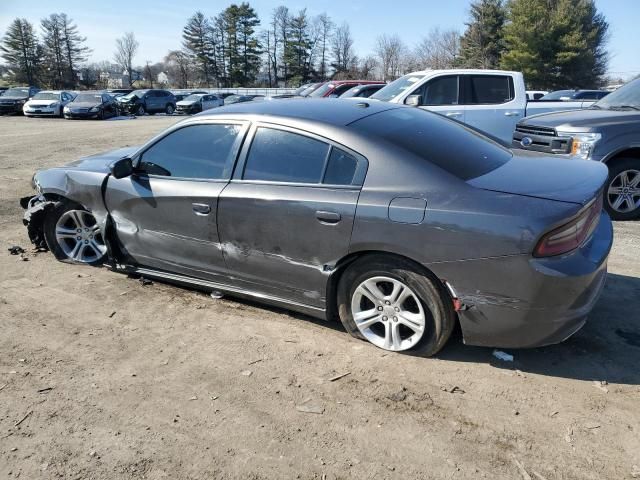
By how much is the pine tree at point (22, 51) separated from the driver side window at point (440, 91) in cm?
7730

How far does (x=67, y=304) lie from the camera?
4.27 meters

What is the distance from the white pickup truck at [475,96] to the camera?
864 cm

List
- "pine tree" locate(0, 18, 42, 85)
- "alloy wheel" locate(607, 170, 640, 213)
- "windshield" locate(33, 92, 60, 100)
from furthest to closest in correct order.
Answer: "pine tree" locate(0, 18, 42, 85) < "windshield" locate(33, 92, 60, 100) < "alloy wheel" locate(607, 170, 640, 213)

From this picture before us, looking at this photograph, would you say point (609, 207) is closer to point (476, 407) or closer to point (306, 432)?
A: point (476, 407)

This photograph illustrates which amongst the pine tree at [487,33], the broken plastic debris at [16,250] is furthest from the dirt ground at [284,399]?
the pine tree at [487,33]

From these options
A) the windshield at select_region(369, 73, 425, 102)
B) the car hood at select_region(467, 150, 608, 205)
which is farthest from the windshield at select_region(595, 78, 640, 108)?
the car hood at select_region(467, 150, 608, 205)

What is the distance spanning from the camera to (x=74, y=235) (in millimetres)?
5055

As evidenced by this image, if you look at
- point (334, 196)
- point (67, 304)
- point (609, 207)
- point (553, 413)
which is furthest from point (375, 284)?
point (609, 207)

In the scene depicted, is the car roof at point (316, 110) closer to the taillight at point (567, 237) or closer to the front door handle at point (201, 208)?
the front door handle at point (201, 208)

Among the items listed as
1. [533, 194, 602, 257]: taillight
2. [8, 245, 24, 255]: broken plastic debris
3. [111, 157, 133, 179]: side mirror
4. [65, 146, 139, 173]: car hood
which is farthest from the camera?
[8, 245, 24, 255]: broken plastic debris

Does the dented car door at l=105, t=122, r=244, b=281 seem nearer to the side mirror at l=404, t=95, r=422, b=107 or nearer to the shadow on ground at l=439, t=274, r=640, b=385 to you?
the shadow on ground at l=439, t=274, r=640, b=385

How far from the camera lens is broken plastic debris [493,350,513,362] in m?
3.31

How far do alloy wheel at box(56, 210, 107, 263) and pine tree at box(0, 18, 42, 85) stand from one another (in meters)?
78.7

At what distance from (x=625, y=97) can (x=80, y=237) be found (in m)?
6.98
